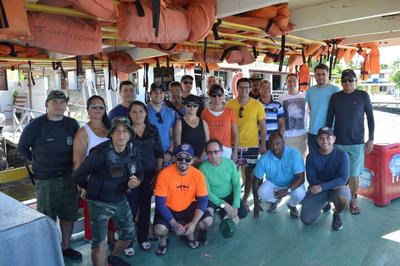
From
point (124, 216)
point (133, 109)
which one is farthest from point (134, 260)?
point (133, 109)

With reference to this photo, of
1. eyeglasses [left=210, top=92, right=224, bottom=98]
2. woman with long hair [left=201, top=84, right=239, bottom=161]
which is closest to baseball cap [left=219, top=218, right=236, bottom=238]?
woman with long hair [left=201, top=84, right=239, bottom=161]

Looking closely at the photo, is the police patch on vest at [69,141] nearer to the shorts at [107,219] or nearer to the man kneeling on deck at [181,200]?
the shorts at [107,219]

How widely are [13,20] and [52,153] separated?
1.12 meters

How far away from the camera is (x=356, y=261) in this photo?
9.64ft

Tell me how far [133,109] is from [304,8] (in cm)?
255

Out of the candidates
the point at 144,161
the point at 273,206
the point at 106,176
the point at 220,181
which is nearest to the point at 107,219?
the point at 106,176

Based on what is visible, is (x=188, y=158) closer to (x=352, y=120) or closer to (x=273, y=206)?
(x=273, y=206)

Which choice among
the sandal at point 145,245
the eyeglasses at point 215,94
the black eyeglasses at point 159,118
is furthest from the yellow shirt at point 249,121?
the sandal at point 145,245

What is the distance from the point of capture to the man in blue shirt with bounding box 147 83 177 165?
341cm

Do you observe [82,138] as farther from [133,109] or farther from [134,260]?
[134,260]

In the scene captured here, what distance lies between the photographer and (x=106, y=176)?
2564 mm

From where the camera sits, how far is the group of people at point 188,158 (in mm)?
2668

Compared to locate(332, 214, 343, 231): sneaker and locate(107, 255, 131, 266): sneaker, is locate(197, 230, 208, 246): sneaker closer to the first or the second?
locate(107, 255, 131, 266): sneaker

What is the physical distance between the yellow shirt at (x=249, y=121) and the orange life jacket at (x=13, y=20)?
2431mm
